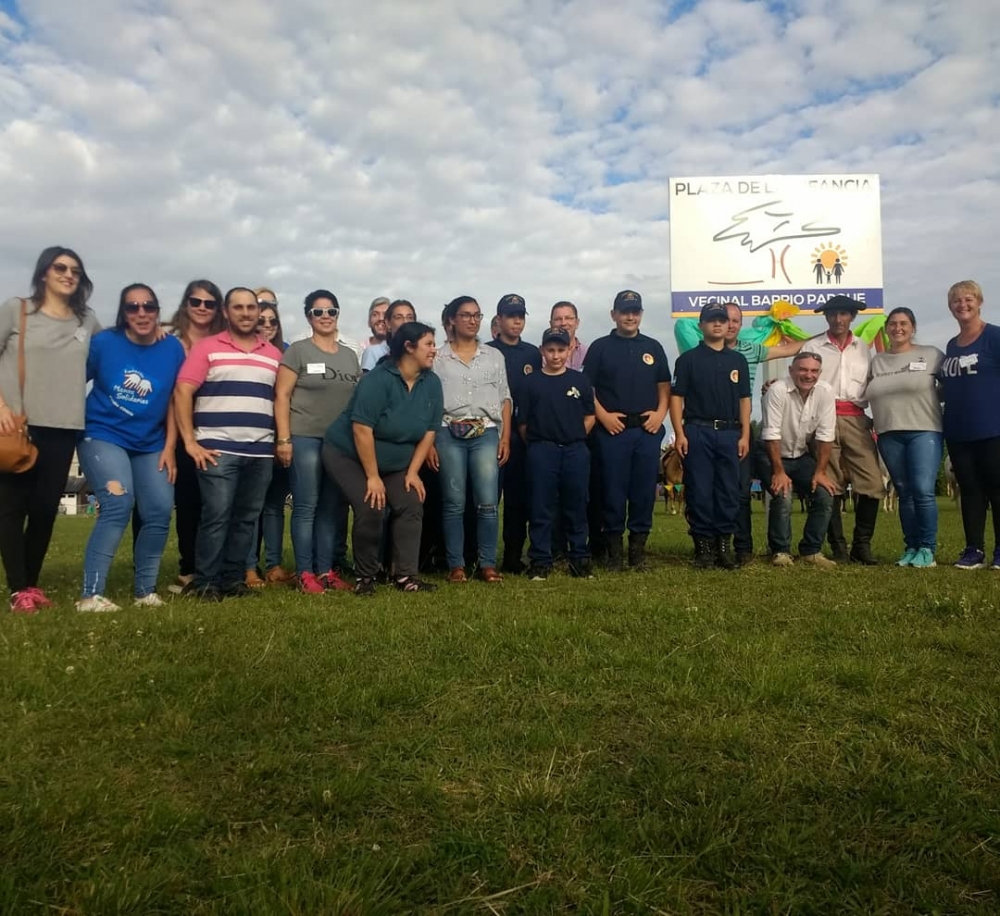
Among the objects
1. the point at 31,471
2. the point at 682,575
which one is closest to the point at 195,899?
the point at 31,471

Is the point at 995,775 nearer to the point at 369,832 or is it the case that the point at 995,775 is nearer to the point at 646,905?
the point at 646,905

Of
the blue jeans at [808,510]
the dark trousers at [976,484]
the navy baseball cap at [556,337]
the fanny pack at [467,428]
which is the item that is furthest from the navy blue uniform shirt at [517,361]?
the dark trousers at [976,484]

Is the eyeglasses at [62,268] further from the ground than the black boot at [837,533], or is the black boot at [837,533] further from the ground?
the eyeglasses at [62,268]

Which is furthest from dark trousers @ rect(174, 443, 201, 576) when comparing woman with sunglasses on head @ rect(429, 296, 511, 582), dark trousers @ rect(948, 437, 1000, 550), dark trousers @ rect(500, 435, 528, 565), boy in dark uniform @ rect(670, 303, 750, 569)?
dark trousers @ rect(948, 437, 1000, 550)

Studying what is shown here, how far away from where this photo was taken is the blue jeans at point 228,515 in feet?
18.6

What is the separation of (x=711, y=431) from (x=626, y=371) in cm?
90

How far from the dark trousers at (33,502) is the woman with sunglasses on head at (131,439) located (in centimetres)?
14

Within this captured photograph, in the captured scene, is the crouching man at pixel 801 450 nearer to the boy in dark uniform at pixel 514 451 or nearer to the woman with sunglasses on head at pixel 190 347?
the boy in dark uniform at pixel 514 451

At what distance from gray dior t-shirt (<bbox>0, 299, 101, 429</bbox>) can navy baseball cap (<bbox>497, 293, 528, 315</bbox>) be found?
344cm

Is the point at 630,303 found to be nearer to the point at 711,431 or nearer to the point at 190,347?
the point at 711,431

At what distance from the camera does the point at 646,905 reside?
2002mm

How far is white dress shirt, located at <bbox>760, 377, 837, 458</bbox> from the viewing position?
736cm

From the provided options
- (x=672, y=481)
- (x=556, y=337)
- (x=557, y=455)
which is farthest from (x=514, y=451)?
(x=672, y=481)

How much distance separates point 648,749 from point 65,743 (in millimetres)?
2020
